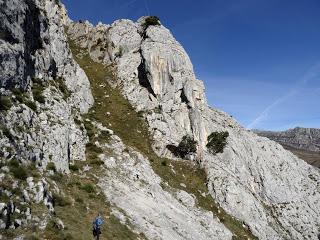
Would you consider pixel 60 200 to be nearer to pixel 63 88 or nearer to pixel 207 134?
pixel 63 88

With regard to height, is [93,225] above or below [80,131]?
below

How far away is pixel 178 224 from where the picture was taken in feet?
144

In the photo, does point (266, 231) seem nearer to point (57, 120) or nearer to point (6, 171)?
point (57, 120)

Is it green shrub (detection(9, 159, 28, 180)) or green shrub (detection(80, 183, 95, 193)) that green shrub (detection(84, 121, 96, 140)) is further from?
green shrub (detection(9, 159, 28, 180))

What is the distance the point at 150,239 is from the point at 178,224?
6787 millimetres

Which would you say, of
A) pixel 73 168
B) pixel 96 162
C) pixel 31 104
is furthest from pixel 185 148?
pixel 31 104

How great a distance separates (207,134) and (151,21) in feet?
96.1

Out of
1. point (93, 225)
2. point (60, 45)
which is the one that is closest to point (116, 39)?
point (60, 45)

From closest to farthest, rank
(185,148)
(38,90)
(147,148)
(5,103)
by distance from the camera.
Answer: (5,103), (38,90), (147,148), (185,148)

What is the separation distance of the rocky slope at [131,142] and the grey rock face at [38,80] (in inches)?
5.7

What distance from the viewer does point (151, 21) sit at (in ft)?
275

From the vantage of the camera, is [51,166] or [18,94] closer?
[51,166]

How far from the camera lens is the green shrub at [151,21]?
83562 millimetres

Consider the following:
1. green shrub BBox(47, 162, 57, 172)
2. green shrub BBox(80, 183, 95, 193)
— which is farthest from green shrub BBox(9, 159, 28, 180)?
green shrub BBox(80, 183, 95, 193)
